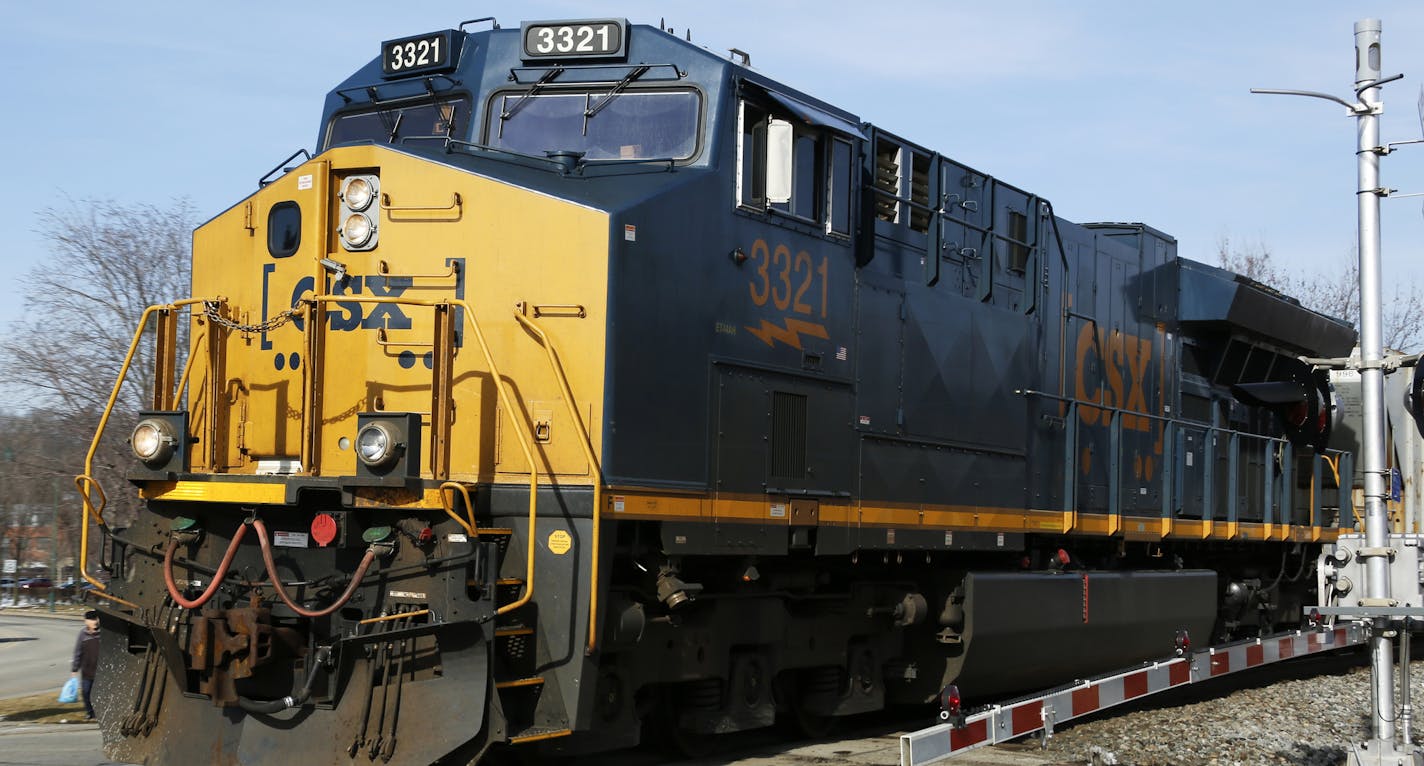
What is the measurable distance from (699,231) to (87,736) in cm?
587

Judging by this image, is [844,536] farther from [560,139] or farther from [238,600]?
[238,600]

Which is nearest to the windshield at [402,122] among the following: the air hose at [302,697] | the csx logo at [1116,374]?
the air hose at [302,697]

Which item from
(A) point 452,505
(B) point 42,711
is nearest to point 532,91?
(A) point 452,505

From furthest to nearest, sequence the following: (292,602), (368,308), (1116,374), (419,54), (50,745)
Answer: (1116,374)
(50,745)
(419,54)
(368,308)
(292,602)

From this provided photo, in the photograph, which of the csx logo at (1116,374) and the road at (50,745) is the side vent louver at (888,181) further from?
the road at (50,745)

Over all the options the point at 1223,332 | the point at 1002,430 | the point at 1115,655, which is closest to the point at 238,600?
the point at 1002,430

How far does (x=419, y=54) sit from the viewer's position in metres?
8.53

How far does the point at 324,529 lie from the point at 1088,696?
562cm

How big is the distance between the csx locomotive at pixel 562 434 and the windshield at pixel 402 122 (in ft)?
0.09

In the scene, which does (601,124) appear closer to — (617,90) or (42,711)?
(617,90)

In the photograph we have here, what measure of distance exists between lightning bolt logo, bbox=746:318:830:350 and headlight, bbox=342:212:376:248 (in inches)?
86.7

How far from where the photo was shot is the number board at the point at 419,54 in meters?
8.40

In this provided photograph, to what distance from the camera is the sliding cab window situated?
314 inches

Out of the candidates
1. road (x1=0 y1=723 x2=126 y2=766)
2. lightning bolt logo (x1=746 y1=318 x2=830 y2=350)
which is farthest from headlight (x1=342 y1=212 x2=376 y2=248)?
road (x1=0 y1=723 x2=126 y2=766)
